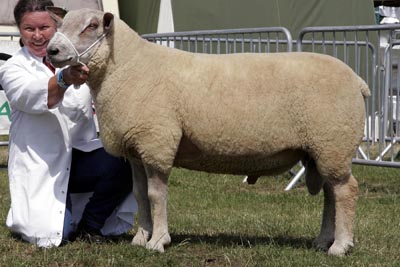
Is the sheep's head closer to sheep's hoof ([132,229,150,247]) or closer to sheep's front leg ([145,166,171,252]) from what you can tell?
sheep's front leg ([145,166,171,252])

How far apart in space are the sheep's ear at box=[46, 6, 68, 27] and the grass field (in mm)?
1222

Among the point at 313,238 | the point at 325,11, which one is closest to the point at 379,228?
the point at 313,238

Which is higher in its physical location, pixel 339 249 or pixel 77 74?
pixel 77 74

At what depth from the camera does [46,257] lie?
4281 millimetres

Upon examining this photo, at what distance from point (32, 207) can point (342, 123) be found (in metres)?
1.79

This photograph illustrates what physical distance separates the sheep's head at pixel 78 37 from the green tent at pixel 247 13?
7200mm

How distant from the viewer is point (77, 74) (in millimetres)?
4094

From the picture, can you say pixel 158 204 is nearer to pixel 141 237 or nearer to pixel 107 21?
pixel 141 237

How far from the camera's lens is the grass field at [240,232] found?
4.23 m

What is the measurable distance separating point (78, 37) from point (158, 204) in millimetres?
959

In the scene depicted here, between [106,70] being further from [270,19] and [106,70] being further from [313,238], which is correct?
[270,19]

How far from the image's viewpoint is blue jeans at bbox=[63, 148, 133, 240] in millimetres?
4750

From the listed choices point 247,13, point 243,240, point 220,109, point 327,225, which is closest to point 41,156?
point 220,109

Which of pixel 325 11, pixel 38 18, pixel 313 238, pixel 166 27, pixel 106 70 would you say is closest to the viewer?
pixel 106 70
